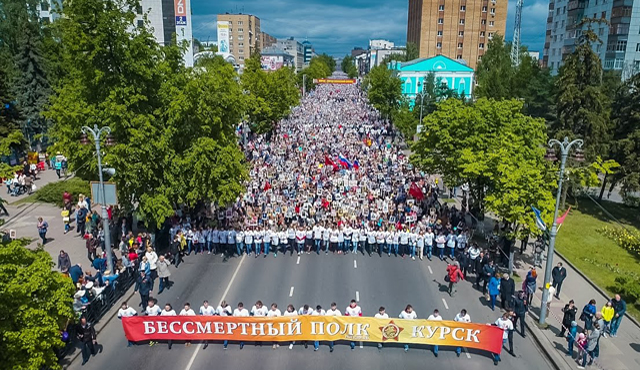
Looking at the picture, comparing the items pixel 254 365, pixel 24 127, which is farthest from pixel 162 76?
pixel 24 127

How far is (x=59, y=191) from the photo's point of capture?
100ft

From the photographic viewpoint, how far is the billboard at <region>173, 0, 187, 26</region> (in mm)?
84312

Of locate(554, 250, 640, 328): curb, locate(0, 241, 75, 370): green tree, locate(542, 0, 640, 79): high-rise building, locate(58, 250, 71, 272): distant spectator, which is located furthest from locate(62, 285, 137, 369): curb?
locate(542, 0, 640, 79): high-rise building

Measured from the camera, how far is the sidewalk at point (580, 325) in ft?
44.9

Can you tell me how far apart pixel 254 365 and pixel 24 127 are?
3969 cm

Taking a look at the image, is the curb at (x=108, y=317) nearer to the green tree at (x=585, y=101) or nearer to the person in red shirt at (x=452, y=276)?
the person in red shirt at (x=452, y=276)

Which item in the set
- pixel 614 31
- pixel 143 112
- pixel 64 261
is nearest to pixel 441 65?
pixel 614 31

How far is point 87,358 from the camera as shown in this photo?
13.4 m

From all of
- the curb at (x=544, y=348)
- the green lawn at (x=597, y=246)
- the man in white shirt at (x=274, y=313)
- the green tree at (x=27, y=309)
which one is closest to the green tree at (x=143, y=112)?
the man in white shirt at (x=274, y=313)

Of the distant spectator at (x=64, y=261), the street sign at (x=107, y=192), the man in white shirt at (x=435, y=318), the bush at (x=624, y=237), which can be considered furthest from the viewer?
the bush at (x=624, y=237)

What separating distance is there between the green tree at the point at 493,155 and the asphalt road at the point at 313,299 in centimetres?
413

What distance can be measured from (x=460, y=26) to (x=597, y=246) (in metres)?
90.7

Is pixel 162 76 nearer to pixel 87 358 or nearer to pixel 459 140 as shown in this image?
pixel 87 358

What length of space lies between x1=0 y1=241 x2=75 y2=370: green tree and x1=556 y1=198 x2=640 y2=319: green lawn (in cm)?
1868
